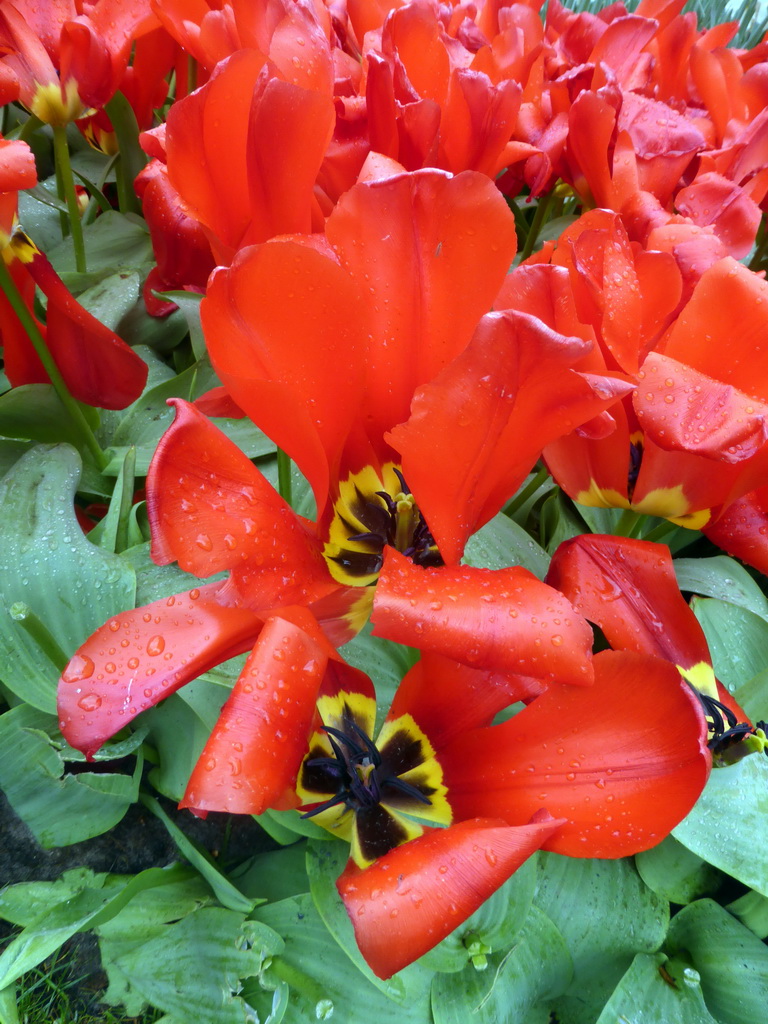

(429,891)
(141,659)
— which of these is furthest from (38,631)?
(429,891)

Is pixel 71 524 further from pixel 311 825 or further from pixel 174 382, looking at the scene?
pixel 311 825

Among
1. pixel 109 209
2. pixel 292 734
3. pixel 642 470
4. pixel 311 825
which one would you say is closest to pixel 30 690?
pixel 311 825

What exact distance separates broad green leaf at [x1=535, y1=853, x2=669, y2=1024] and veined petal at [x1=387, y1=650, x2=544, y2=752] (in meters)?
0.23

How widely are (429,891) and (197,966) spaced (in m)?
0.38

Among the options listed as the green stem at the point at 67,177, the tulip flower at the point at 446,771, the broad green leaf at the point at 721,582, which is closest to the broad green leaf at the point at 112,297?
the green stem at the point at 67,177

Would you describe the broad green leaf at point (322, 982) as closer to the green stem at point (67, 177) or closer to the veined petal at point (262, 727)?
the veined petal at point (262, 727)

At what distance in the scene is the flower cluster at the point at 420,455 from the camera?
1.08 ft

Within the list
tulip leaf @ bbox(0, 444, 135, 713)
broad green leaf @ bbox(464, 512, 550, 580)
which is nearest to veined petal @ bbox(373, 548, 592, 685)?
broad green leaf @ bbox(464, 512, 550, 580)

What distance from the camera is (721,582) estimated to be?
2.18 feet

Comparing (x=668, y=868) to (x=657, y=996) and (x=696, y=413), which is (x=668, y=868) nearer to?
(x=657, y=996)

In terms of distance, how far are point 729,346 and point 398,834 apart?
363 mm

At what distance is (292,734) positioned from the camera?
0.34 metres

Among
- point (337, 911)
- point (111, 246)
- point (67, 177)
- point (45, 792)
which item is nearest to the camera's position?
point (337, 911)

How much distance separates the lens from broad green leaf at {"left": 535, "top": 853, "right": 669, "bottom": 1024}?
0.60 meters
